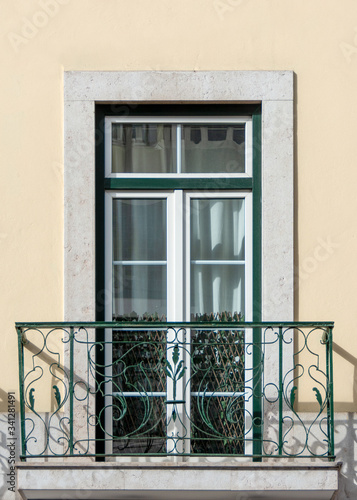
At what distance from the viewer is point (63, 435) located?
7633 mm

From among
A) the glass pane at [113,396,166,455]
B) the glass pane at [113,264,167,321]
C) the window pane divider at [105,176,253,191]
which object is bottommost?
the glass pane at [113,396,166,455]

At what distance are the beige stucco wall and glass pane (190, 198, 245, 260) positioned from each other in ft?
1.48

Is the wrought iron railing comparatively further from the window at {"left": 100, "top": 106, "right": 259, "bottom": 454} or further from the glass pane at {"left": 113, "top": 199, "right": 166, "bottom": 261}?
the glass pane at {"left": 113, "top": 199, "right": 166, "bottom": 261}

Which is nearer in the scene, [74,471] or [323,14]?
[74,471]

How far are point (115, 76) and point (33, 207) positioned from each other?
1.08 m

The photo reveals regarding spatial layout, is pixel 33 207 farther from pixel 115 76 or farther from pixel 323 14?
pixel 323 14

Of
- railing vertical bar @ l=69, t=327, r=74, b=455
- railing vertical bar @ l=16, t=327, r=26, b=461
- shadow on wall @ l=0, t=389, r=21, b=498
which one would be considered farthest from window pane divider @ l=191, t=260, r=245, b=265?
shadow on wall @ l=0, t=389, r=21, b=498

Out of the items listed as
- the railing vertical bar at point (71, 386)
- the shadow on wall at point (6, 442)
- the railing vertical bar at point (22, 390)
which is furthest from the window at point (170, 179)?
the shadow on wall at point (6, 442)

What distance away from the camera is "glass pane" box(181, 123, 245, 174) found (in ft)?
26.3

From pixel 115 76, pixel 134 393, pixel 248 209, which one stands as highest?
pixel 115 76

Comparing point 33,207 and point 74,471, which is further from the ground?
point 33,207

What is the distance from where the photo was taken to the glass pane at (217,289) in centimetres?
798

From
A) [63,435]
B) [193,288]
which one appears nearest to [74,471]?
[63,435]

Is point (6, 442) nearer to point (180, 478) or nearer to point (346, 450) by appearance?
point (180, 478)
